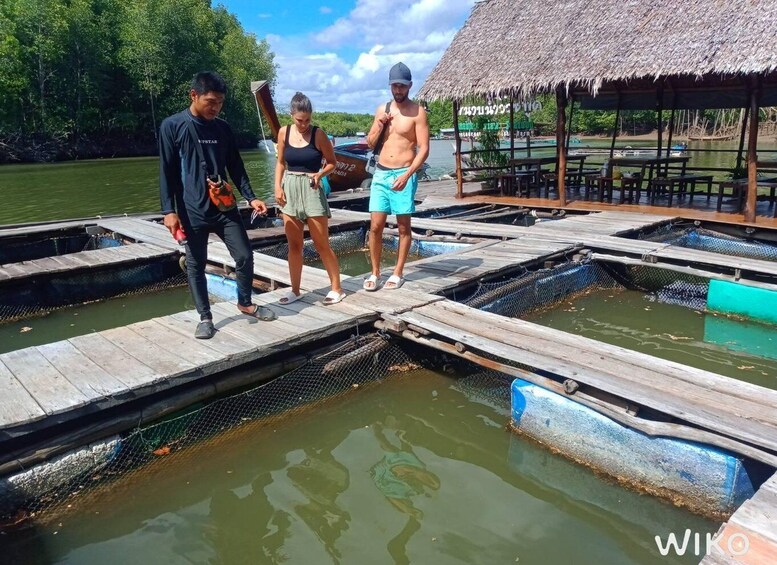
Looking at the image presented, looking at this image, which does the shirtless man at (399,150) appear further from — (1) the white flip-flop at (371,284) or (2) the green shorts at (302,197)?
(1) the white flip-flop at (371,284)

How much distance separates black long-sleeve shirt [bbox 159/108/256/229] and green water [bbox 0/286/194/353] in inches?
121

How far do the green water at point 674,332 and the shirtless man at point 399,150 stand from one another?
2043 millimetres

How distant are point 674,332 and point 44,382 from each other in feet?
17.1

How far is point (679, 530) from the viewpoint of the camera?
2.74m

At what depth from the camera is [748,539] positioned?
7.02 feet

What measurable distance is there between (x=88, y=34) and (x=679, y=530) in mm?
39667

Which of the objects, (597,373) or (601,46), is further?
(601,46)

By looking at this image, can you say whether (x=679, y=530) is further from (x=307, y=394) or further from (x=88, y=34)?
(x=88, y=34)

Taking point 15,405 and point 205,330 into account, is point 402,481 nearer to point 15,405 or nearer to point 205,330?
point 205,330

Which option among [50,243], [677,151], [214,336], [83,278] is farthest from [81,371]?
[677,151]

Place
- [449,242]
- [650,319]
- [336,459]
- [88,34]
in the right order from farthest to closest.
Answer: [88,34] → [449,242] → [650,319] → [336,459]

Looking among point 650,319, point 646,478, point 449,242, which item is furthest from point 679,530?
point 449,242

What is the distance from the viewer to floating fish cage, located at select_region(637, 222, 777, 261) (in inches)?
301

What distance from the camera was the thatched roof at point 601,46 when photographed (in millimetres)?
7391
